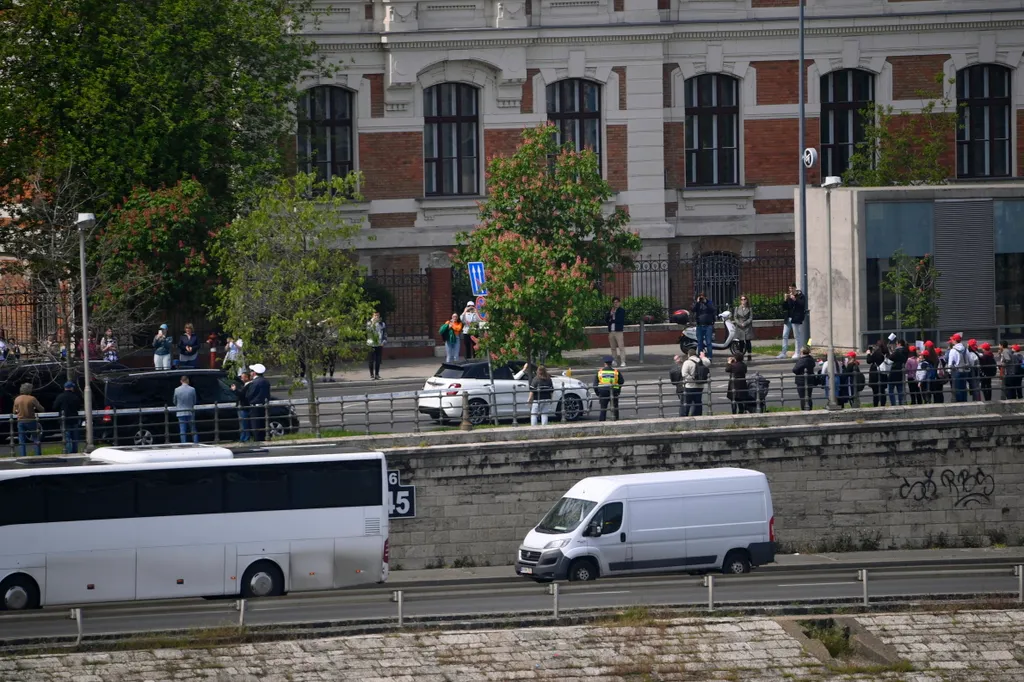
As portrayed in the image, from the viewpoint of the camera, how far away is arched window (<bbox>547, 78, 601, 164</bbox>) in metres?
47.3

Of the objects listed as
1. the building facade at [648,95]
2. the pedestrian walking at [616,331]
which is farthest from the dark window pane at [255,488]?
the building facade at [648,95]

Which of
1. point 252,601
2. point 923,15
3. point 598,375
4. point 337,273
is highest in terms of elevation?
point 923,15

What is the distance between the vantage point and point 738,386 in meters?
32.0

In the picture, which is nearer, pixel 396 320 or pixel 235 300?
pixel 235 300

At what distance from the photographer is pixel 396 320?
44.9 metres

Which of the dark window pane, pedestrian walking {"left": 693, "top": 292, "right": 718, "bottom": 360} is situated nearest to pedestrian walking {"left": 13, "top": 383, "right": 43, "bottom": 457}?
the dark window pane

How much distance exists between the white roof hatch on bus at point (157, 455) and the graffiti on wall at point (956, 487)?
45.4 ft

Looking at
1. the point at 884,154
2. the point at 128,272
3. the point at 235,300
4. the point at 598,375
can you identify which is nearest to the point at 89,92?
the point at 128,272

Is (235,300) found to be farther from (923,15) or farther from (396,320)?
(923,15)

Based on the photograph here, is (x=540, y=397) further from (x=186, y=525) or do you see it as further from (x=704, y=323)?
(x=704, y=323)

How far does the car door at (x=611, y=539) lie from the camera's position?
27875mm

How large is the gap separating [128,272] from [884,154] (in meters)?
21.6

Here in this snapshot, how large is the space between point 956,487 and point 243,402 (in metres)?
14.2

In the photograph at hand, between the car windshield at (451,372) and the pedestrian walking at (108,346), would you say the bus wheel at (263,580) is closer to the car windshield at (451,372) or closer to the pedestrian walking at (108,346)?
the car windshield at (451,372)
